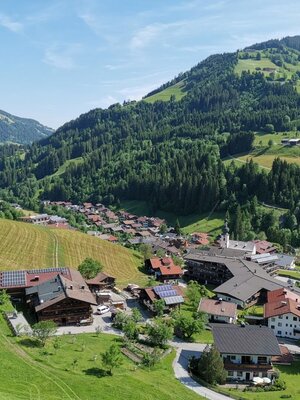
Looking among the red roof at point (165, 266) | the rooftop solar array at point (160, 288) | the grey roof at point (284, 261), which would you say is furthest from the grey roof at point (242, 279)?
the grey roof at point (284, 261)

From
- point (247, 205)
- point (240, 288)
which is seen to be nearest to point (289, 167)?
point (247, 205)

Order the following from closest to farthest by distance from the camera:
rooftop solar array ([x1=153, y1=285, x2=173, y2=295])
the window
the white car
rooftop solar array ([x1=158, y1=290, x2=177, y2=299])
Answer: the window, the white car, rooftop solar array ([x1=158, y1=290, x2=177, y2=299]), rooftop solar array ([x1=153, y1=285, x2=173, y2=295])

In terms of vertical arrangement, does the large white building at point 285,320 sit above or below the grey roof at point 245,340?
below

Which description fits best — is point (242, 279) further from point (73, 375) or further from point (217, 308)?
point (73, 375)

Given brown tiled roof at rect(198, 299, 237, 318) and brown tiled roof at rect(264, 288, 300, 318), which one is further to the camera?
brown tiled roof at rect(198, 299, 237, 318)

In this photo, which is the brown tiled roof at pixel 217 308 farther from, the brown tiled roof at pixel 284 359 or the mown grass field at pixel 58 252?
the mown grass field at pixel 58 252

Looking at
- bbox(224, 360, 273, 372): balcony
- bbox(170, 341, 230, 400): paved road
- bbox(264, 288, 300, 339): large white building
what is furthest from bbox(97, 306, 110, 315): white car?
bbox(264, 288, 300, 339): large white building

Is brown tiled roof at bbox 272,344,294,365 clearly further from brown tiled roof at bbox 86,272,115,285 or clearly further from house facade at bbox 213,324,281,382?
brown tiled roof at bbox 86,272,115,285
